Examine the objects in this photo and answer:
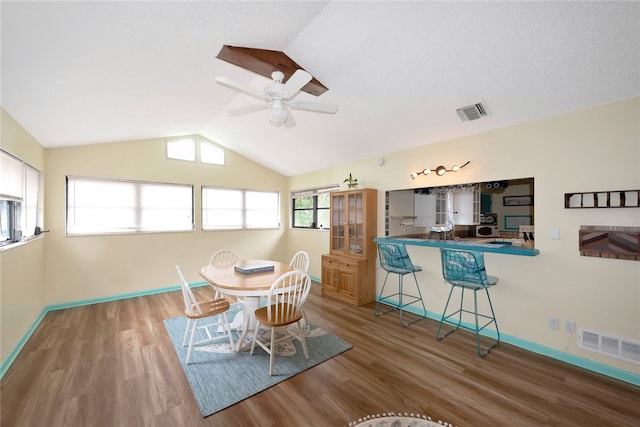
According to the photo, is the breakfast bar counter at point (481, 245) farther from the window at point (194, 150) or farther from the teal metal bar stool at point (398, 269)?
the window at point (194, 150)

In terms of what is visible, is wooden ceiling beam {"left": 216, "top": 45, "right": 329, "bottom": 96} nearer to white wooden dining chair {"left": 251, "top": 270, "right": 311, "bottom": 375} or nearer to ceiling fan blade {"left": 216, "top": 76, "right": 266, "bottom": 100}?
ceiling fan blade {"left": 216, "top": 76, "right": 266, "bottom": 100}

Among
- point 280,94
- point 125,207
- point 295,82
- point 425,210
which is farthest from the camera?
point 125,207

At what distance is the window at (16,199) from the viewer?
2422 mm

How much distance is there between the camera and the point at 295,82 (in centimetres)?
194

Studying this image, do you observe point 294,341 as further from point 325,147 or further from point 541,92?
point 541,92

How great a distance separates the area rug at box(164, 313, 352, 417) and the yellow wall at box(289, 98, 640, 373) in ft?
4.22

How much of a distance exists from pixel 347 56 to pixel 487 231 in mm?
2592

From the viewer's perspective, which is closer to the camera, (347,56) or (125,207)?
(347,56)

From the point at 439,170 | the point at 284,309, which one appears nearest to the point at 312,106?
the point at 284,309

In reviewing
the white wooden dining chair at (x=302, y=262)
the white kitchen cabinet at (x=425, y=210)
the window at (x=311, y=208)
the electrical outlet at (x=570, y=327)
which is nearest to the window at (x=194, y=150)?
the window at (x=311, y=208)

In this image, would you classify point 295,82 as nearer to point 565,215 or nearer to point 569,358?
point 565,215

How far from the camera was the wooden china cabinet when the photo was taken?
3971 millimetres

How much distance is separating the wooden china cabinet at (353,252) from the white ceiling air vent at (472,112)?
1.66 metres

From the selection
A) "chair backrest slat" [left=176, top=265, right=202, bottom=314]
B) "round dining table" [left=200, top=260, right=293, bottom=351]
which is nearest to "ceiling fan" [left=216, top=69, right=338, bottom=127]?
"round dining table" [left=200, top=260, right=293, bottom=351]
